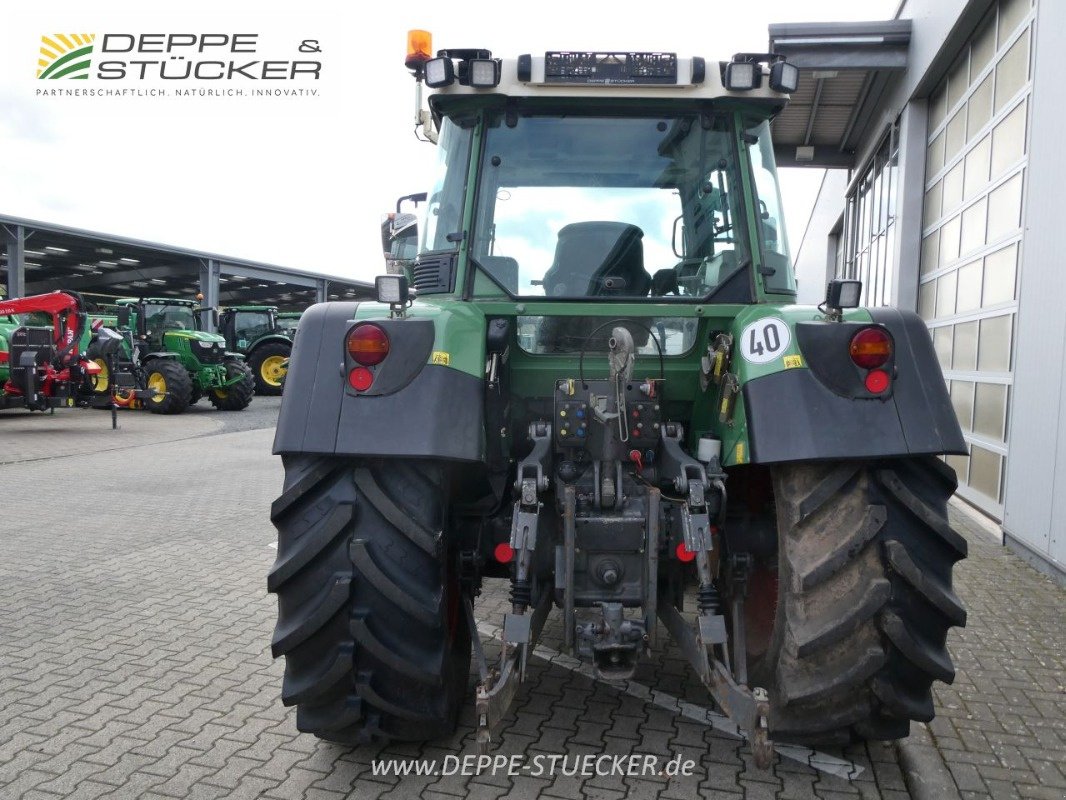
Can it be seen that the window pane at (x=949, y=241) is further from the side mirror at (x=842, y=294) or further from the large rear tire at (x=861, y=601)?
the large rear tire at (x=861, y=601)

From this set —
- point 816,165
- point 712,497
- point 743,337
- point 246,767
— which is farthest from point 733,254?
point 816,165

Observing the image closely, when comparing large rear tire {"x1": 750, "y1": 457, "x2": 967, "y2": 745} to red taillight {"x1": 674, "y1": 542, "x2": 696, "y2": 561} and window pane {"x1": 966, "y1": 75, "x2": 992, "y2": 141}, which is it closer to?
red taillight {"x1": 674, "y1": 542, "x2": 696, "y2": 561}

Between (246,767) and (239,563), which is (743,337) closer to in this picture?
(246,767)

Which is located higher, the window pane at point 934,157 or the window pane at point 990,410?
the window pane at point 934,157

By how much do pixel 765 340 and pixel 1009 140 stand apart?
568 cm

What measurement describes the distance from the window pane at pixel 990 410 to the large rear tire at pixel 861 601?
16.2 ft

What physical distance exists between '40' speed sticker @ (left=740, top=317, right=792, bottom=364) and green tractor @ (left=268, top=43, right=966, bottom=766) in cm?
1

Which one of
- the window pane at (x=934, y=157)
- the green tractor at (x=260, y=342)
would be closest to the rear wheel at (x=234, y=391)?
the green tractor at (x=260, y=342)

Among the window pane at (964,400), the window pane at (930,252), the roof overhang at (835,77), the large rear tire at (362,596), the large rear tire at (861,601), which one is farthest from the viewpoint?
the roof overhang at (835,77)

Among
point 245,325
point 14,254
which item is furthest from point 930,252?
point 14,254

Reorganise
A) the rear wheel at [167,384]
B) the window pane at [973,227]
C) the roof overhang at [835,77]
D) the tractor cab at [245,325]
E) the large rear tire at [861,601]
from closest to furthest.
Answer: the large rear tire at [861,601] → the window pane at [973,227] → the roof overhang at [835,77] → the rear wheel at [167,384] → the tractor cab at [245,325]

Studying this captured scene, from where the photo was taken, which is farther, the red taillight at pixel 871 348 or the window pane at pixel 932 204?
the window pane at pixel 932 204

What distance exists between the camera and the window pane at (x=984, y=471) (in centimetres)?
730

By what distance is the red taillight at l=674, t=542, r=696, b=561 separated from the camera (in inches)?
120
